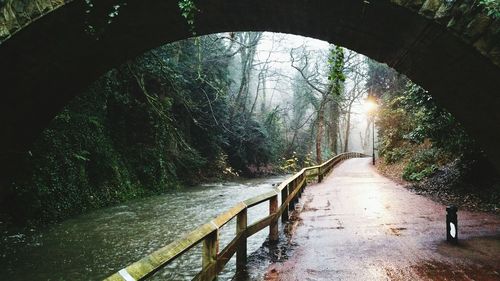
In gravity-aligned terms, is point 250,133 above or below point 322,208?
above

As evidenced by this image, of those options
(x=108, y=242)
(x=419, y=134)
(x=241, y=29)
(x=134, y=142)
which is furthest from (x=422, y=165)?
(x=108, y=242)

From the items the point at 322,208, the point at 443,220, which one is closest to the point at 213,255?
the point at 443,220

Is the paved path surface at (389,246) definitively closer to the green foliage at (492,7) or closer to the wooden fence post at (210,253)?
the wooden fence post at (210,253)

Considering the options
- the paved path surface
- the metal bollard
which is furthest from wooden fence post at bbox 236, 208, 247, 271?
the metal bollard

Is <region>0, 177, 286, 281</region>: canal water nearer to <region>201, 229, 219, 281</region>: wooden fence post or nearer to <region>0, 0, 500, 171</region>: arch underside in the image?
<region>201, 229, 219, 281</region>: wooden fence post

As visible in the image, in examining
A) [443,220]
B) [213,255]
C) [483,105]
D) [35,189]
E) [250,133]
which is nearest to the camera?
[213,255]

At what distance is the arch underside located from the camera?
556 centimetres

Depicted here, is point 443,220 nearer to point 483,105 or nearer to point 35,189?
point 483,105

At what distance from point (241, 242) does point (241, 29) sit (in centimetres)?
410

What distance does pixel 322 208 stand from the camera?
37.2ft

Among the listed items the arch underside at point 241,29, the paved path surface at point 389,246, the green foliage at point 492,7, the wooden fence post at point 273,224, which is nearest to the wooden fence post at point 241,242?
the paved path surface at point 389,246

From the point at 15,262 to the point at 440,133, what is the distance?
12552 mm

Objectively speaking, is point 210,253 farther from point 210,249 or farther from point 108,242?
point 108,242

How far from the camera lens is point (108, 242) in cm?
884
